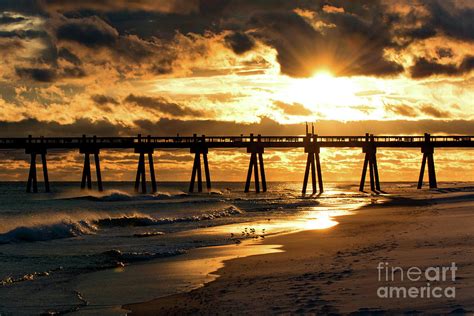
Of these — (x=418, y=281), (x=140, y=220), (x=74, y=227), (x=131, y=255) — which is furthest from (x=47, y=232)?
(x=418, y=281)

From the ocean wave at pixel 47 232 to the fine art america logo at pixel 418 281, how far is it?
42.3 feet

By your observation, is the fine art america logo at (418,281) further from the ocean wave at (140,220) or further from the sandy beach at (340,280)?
the ocean wave at (140,220)

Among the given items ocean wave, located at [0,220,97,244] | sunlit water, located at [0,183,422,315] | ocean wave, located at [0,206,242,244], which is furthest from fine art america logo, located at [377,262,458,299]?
ocean wave, located at [0,206,242,244]

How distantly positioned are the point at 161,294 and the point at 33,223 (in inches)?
557

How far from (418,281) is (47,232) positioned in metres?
15.3

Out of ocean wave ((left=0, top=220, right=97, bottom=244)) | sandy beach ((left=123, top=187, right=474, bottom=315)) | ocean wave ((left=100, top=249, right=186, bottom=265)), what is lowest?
ocean wave ((left=0, top=220, right=97, bottom=244))

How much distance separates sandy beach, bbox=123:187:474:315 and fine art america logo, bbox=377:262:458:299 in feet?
0.05

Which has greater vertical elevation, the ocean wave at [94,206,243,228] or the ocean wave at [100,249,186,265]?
the ocean wave at [100,249,186,265]

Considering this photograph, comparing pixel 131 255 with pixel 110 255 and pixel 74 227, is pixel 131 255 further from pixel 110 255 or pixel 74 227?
pixel 74 227

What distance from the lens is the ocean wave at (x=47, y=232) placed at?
21.6 m

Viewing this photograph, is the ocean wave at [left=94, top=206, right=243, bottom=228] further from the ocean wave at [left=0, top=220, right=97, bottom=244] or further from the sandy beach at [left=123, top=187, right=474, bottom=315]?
the sandy beach at [left=123, top=187, right=474, bottom=315]

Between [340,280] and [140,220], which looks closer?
[340,280]

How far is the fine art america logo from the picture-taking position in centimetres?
964

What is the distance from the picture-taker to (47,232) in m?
23.0
